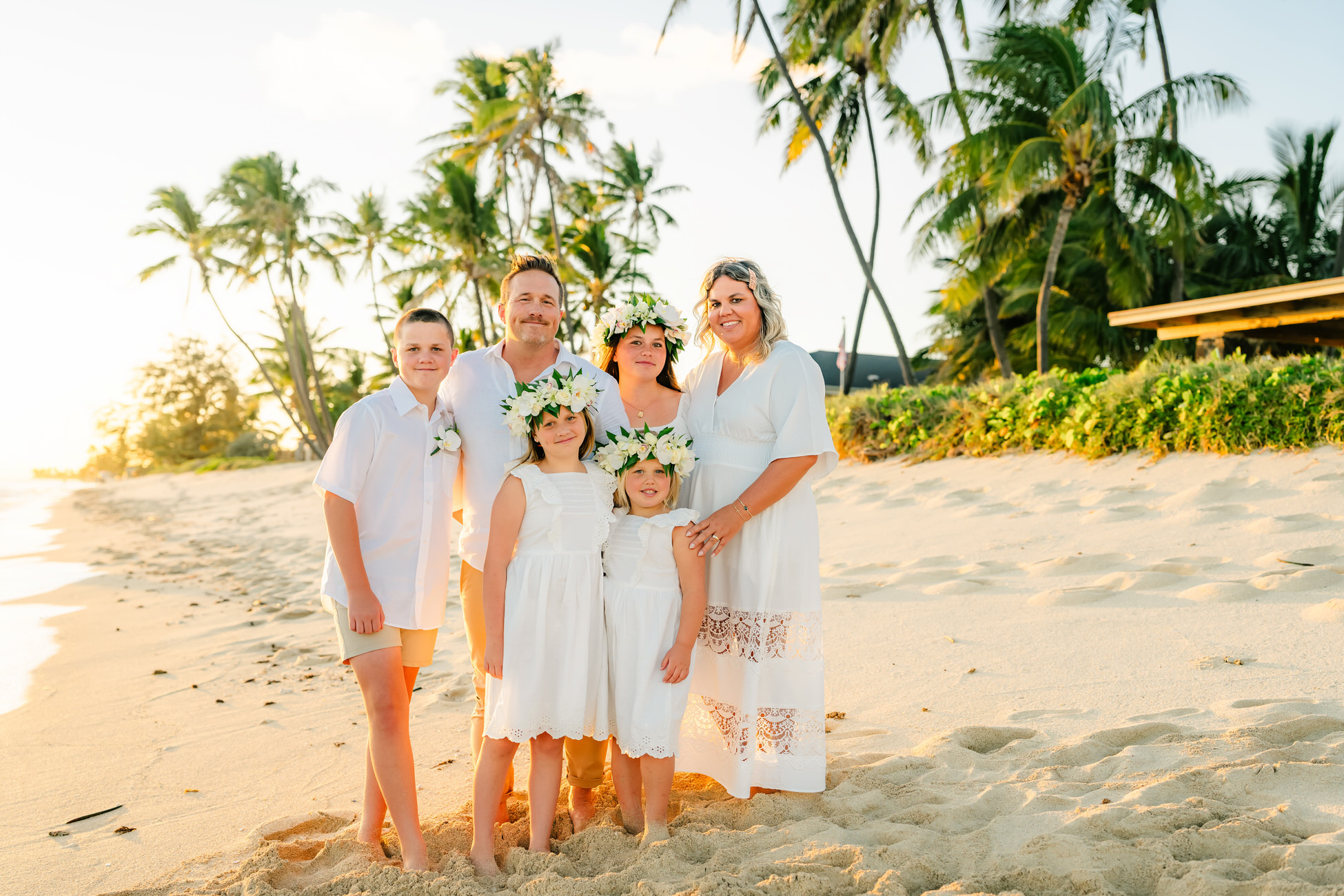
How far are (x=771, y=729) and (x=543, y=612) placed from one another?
3.24ft

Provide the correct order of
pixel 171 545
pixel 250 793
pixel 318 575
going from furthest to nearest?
pixel 171 545 < pixel 318 575 < pixel 250 793

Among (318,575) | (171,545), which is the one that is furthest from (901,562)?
(171,545)

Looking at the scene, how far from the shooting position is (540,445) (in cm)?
294

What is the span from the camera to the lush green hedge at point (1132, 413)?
21.8 ft

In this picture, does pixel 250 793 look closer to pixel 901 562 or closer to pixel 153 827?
pixel 153 827

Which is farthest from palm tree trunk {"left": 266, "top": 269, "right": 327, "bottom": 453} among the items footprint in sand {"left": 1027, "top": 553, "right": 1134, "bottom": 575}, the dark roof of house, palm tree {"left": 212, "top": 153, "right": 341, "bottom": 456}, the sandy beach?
footprint in sand {"left": 1027, "top": 553, "right": 1134, "bottom": 575}

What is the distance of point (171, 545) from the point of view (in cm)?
1308

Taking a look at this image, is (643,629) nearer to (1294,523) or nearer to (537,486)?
(537,486)

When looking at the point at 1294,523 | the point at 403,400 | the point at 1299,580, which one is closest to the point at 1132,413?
the point at 1294,523

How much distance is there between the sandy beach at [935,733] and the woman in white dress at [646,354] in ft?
4.82

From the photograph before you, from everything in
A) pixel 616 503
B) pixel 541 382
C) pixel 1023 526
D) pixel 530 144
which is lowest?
pixel 1023 526

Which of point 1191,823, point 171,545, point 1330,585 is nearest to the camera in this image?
point 1191,823

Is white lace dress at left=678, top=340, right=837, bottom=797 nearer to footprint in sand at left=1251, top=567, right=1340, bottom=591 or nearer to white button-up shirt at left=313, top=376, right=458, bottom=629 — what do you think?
white button-up shirt at left=313, top=376, right=458, bottom=629

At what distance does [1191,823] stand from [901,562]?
389cm
